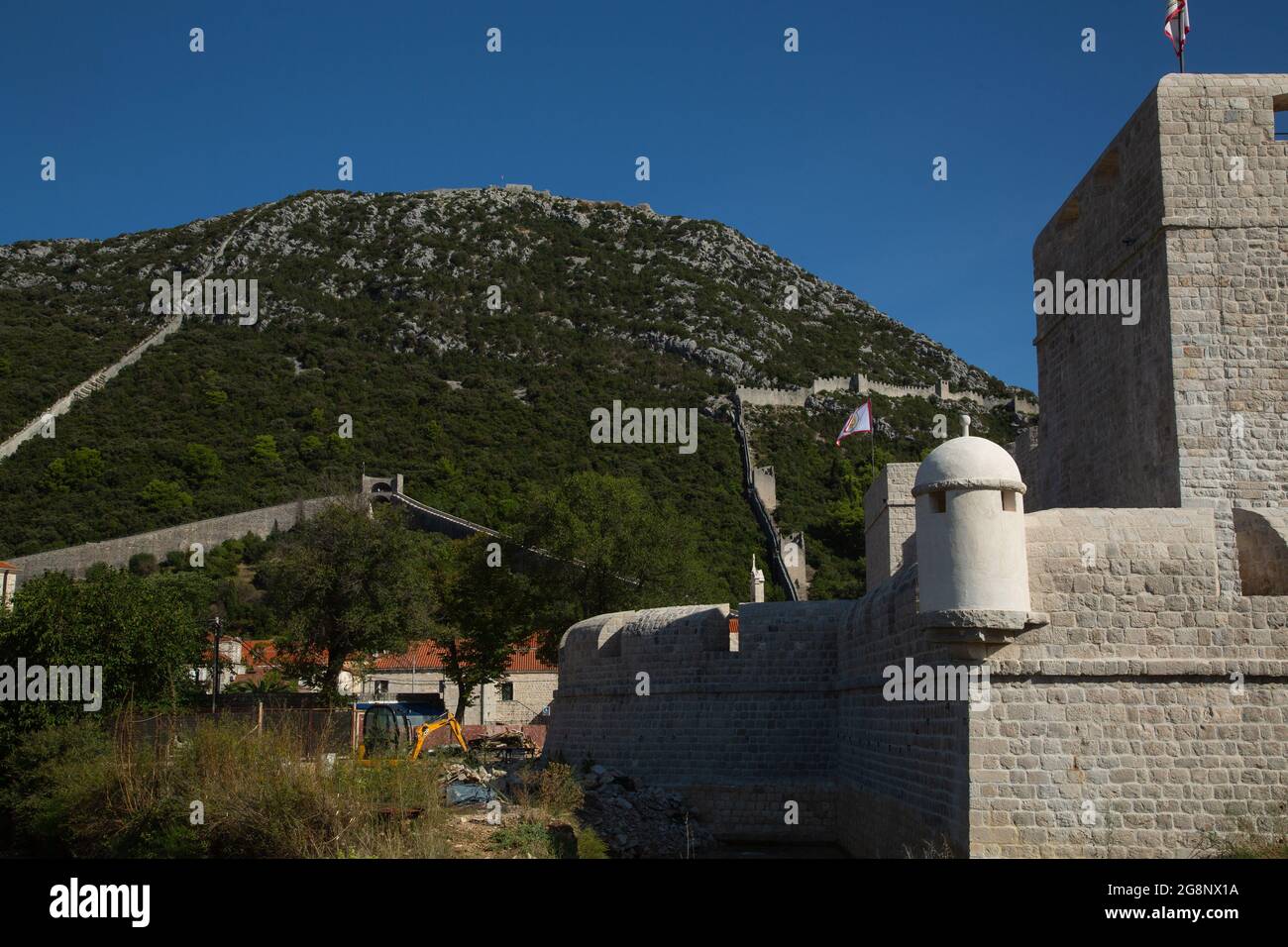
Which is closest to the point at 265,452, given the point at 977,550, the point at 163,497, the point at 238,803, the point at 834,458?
the point at 163,497

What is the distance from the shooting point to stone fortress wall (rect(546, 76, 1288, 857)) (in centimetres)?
962

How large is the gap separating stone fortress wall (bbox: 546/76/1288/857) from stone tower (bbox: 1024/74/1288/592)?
3 centimetres

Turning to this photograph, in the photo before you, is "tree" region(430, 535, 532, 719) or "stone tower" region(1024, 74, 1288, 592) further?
"tree" region(430, 535, 532, 719)

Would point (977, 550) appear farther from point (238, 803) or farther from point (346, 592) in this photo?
point (346, 592)

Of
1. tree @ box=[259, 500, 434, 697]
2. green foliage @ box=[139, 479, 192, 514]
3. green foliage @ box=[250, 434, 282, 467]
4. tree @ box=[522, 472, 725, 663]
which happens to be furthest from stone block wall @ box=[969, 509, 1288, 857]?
green foliage @ box=[250, 434, 282, 467]

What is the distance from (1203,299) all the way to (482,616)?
24.5 meters

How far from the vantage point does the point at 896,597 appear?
40.8 feet

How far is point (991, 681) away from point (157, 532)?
160ft

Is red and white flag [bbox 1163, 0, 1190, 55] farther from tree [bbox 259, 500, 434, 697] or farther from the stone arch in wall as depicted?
tree [bbox 259, 500, 434, 697]

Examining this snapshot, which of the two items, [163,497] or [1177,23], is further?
[163,497]

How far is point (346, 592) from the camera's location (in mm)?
28047

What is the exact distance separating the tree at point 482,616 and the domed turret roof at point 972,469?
24243 mm

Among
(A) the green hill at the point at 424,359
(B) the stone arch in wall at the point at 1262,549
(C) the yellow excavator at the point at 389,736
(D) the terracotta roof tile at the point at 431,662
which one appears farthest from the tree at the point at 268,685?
(B) the stone arch in wall at the point at 1262,549
